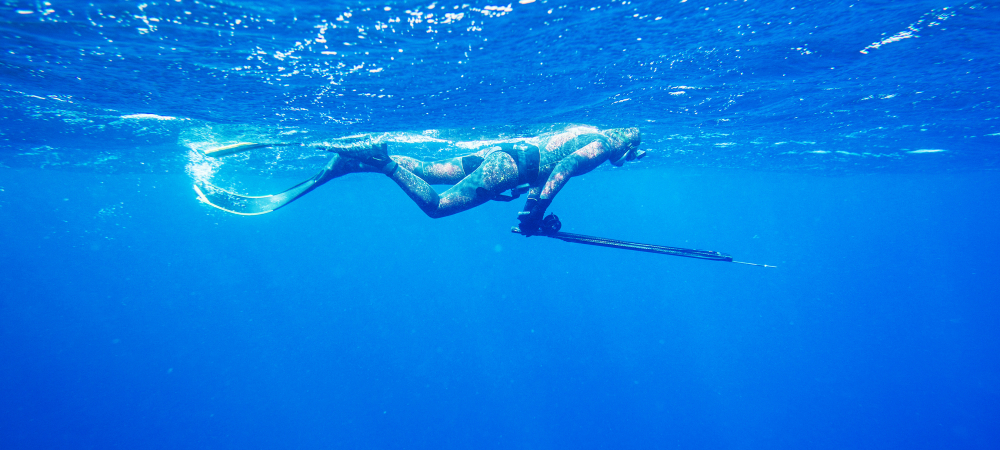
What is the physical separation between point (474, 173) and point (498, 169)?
1.25 ft

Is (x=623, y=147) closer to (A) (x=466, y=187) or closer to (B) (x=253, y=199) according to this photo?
(A) (x=466, y=187)

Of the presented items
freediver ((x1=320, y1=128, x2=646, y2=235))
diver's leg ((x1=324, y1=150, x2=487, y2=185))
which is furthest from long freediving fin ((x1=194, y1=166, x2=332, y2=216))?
diver's leg ((x1=324, y1=150, x2=487, y2=185))

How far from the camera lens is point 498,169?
20.7 feet

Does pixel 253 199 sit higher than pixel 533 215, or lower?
higher

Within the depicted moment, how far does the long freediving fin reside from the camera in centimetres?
569

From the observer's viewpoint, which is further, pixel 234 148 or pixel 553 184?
pixel 234 148

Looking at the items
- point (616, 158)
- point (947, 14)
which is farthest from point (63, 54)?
point (947, 14)

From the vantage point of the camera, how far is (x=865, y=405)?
5553 centimetres

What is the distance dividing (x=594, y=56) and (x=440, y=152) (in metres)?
11.6

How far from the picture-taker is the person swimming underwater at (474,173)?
18.6 feet

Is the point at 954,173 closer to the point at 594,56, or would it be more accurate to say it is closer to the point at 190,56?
the point at 594,56

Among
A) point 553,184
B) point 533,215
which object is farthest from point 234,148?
point 553,184

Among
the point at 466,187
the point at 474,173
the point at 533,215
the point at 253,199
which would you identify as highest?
the point at 253,199

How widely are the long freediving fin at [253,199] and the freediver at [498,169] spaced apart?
8.9 inches
